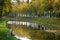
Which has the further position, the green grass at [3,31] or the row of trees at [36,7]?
the row of trees at [36,7]

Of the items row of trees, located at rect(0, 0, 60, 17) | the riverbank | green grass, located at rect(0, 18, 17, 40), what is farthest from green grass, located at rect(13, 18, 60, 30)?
green grass, located at rect(0, 18, 17, 40)

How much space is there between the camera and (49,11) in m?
5.91

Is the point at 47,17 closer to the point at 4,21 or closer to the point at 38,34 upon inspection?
the point at 38,34

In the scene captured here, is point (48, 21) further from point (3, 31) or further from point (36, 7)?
point (3, 31)

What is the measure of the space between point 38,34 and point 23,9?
579 mm

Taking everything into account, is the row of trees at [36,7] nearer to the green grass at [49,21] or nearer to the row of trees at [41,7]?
the row of trees at [41,7]

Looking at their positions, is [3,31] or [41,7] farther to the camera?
[41,7]

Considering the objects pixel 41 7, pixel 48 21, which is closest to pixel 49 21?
pixel 48 21

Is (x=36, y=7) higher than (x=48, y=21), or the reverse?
(x=36, y=7)

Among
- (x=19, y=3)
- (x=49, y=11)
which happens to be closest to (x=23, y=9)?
(x=19, y=3)

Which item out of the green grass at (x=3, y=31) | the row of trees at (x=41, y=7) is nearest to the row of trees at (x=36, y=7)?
the row of trees at (x=41, y=7)

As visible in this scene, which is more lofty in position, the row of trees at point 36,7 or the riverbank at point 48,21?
the row of trees at point 36,7

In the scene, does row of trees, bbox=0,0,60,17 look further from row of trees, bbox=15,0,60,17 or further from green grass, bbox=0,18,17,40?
green grass, bbox=0,18,17,40

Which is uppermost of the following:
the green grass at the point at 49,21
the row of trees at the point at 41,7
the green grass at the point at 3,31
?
the row of trees at the point at 41,7
